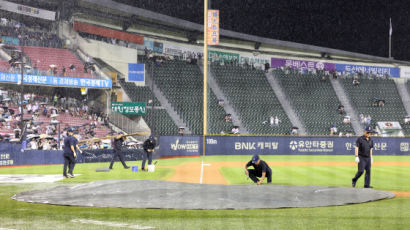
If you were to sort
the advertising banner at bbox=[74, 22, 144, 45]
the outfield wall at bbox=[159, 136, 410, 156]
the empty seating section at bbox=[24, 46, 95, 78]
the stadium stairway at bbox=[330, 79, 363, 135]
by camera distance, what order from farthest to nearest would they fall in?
the stadium stairway at bbox=[330, 79, 363, 135], the advertising banner at bbox=[74, 22, 144, 45], the empty seating section at bbox=[24, 46, 95, 78], the outfield wall at bbox=[159, 136, 410, 156]

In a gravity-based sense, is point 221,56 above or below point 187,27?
below

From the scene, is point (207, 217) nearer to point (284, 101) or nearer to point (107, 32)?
point (107, 32)

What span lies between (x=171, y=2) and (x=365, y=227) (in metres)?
53.4

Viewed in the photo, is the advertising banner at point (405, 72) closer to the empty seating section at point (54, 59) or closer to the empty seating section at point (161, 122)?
the empty seating section at point (161, 122)

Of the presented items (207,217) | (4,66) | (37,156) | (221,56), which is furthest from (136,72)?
(207,217)

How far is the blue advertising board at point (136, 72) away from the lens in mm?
46719

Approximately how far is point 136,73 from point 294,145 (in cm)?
1719

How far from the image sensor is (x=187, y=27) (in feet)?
172

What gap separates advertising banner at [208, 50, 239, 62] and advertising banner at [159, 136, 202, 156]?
60.8 feet

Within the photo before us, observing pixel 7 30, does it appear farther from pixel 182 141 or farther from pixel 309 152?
pixel 309 152

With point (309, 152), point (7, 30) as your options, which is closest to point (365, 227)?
point (309, 152)

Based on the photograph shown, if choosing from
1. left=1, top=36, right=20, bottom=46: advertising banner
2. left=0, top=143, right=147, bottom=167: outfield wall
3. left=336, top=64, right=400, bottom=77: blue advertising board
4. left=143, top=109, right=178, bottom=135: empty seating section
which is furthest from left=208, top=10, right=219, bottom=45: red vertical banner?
left=336, top=64, right=400, bottom=77: blue advertising board

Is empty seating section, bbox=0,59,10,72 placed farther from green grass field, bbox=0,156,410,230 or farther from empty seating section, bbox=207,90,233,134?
green grass field, bbox=0,156,410,230

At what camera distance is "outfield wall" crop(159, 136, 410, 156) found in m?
36.9
